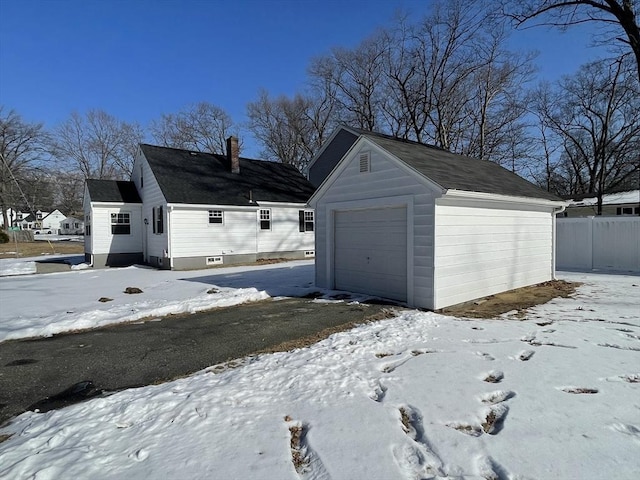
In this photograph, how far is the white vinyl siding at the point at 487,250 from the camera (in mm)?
7773

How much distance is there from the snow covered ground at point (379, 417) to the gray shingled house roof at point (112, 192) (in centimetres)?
1645

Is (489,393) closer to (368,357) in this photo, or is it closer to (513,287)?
(368,357)

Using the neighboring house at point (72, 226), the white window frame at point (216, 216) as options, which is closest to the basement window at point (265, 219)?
the white window frame at point (216, 216)

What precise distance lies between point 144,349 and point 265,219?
13907 millimetres

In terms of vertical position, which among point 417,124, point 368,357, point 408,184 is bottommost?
point 368,357

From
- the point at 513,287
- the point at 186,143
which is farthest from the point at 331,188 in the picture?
the point at 186,143

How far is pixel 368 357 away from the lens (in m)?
5.00

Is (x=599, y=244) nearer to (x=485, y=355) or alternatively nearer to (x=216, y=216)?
(x=485, y=355)

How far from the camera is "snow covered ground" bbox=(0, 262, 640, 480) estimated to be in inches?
105

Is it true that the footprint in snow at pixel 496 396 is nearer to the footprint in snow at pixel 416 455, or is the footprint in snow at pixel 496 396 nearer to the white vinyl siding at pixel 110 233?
the footprint in snow at pixel 416 455

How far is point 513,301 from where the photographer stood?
871 centimetres

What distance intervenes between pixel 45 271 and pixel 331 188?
540 inches

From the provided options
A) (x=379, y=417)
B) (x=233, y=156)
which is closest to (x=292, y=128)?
(x=233, y=156)

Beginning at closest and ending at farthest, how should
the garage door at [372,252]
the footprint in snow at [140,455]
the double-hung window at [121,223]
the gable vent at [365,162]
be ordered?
the footprint in snow at [140,455] < the garage door at [372,252] < the gable vent at [365,162] < the double-hung window at [121,223]
